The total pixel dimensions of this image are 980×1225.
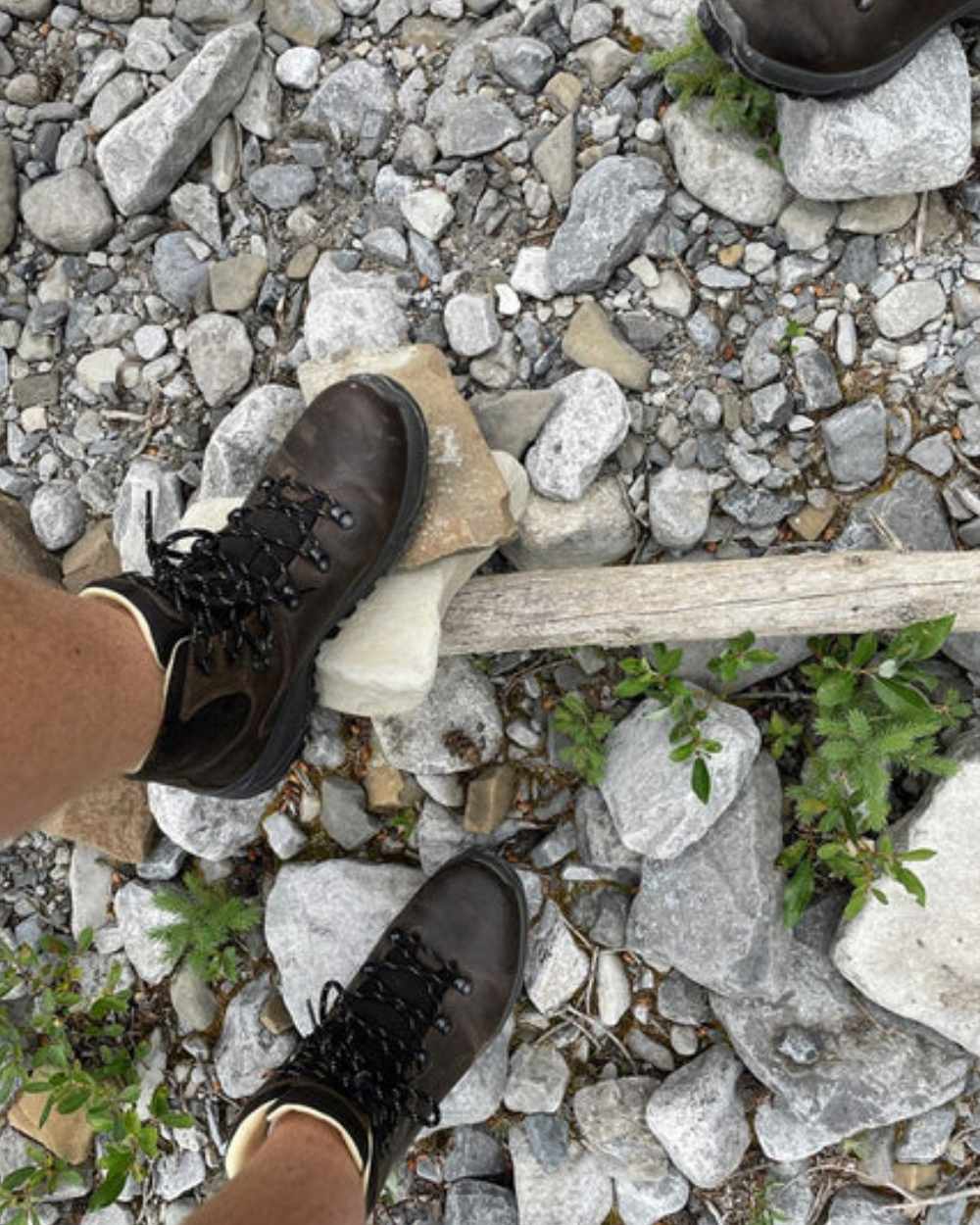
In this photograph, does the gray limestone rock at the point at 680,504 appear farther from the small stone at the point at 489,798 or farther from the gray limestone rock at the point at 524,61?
the gray limestone rock at the point at 524,61

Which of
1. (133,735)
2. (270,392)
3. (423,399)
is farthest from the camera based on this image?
(270,392)

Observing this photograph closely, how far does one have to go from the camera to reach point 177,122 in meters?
4.20

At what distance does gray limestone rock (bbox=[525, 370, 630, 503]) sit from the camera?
12.7 feet

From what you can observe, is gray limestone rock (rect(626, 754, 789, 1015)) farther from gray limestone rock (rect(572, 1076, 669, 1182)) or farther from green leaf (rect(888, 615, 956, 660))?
green leaf (rect(888, 615, 956, 660))

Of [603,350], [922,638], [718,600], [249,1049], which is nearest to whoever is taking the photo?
[922,638]

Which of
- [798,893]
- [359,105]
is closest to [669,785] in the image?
[798,893]

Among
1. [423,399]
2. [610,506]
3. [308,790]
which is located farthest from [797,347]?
[308,790]

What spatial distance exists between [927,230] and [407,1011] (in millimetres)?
3120

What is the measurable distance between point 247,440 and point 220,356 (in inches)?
16.3

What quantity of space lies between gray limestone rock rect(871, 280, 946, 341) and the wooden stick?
2.79ft

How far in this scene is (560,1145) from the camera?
4195 millimetres

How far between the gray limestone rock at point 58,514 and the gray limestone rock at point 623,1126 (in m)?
2.73

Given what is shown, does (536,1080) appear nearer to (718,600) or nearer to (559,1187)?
(559,1187)

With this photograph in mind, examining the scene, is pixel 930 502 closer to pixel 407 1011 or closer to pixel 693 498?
pixel 693 498
